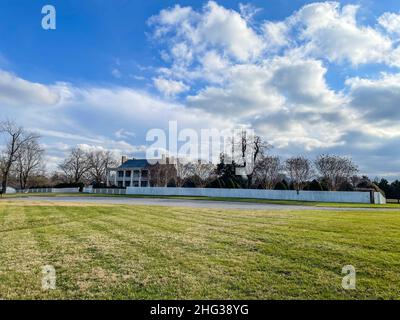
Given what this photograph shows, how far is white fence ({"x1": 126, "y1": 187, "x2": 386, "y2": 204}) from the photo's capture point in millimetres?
35000

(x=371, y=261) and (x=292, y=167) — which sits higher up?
(x=292, y=167)

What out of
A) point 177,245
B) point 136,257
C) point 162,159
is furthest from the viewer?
point 162,159

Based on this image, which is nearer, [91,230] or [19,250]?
[19,250]

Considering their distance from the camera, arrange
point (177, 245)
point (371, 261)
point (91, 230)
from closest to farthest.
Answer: point (371, 261)
point (177, 245)
point (91, 230)

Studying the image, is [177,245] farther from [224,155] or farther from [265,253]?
[224,155]

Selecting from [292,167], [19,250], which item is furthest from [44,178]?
[19,250]

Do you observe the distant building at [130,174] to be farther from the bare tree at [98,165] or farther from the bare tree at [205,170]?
the bare tree at [205,170]

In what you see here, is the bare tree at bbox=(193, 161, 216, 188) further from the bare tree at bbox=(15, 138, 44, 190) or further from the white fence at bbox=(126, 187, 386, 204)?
the bare tree at bbox=(15, 138, 44, 190)

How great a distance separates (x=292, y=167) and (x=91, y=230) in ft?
147

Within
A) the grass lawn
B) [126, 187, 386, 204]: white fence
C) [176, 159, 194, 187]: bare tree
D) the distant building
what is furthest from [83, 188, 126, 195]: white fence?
the grass lawn

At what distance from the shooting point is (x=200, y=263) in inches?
229

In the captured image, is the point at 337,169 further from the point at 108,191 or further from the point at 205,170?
the point at 108,191

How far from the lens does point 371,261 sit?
5898 millimetres
